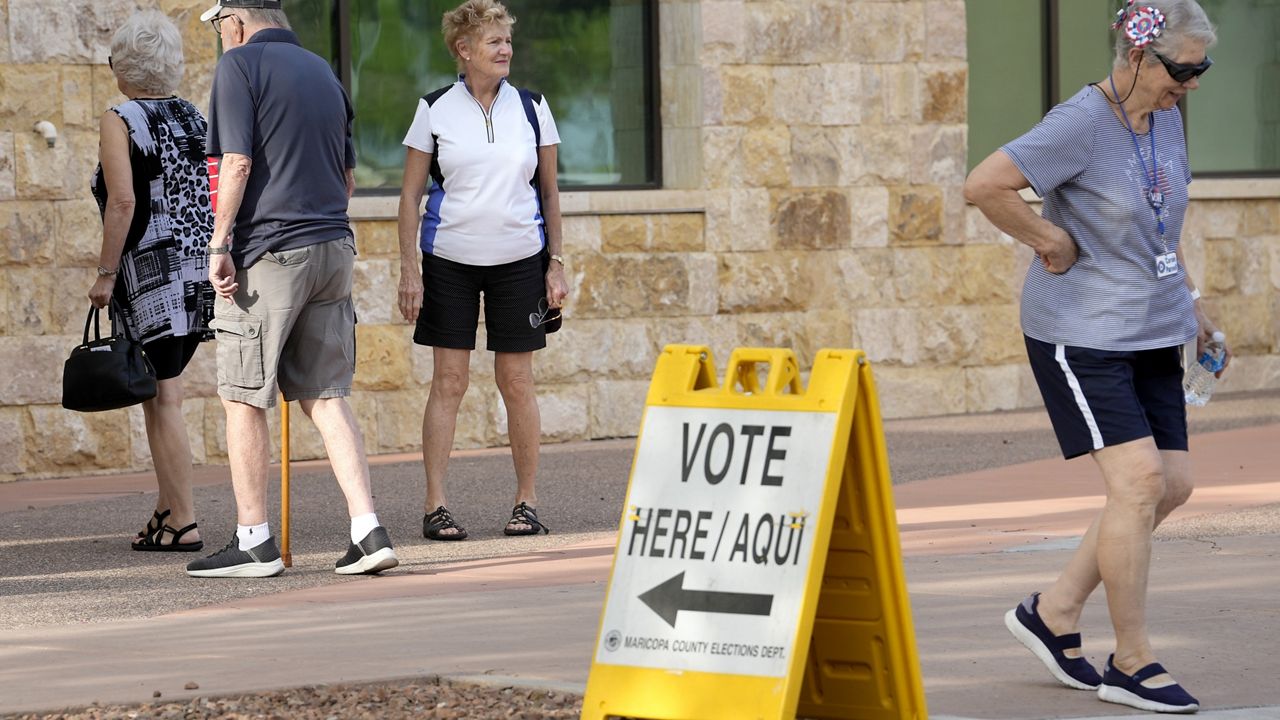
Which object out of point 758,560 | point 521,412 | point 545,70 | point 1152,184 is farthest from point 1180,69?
point 545,70

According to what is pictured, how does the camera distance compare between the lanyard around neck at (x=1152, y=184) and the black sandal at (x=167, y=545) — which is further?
the black sandal at (x=167, y=545)

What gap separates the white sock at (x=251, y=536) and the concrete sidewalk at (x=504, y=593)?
5.5 inches

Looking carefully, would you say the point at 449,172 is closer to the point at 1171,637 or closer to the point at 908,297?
the point at 1171,637

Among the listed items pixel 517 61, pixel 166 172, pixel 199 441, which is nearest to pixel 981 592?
pixel 166 172

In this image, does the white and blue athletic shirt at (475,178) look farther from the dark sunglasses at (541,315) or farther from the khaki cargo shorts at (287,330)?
the khaki cargo shorts at (287,330)

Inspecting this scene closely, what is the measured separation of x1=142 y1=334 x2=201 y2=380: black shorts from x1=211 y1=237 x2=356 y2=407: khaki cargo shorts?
0.67m

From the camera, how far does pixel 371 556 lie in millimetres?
7035

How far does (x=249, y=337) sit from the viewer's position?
702cm

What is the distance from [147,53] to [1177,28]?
13.5ft

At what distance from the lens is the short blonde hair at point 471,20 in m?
7.94

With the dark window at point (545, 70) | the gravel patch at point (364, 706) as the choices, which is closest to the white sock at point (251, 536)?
the gravel patch at point (364, 706)

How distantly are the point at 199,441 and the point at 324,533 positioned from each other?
8.52ft

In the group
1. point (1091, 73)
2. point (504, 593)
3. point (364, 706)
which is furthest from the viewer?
point (1091, 73)

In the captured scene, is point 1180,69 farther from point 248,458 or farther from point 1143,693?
point 248,458
